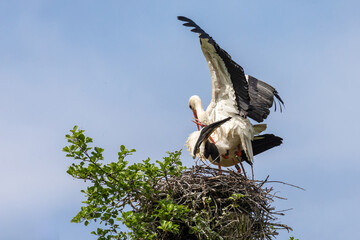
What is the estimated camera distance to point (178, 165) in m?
7.79

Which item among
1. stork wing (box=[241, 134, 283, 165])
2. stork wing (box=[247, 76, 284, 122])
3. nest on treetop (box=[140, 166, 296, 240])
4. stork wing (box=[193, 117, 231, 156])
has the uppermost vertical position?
stork wing (box=[247, 76, 284, 122])

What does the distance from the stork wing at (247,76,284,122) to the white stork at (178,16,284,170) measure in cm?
2

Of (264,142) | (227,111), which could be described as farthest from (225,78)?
(264,142)

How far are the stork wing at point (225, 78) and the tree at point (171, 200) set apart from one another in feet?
4.33

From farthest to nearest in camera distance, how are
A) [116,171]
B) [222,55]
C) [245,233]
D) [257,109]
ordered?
1. [257,109]
2. [222,55]
3. [245,233]
4. [116,171]

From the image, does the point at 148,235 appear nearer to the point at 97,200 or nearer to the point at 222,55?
the point at 97,200

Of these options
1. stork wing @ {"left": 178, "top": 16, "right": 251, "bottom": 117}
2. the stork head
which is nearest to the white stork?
stork wing @ {"left": 178, "top": 16, "right": 251, "bottom": 117}

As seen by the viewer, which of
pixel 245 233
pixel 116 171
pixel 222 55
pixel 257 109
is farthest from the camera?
pixel 257 109

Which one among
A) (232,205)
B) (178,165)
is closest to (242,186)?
(232,205)

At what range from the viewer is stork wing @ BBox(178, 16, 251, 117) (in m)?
9.27

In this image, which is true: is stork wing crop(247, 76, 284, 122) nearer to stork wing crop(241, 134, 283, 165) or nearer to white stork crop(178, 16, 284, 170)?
white stork crop(178, 16, 284, 170)

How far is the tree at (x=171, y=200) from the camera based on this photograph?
298 inches

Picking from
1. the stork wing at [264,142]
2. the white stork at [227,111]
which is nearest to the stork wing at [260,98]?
the white stork at [227,111]

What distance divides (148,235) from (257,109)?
10.4 ft
